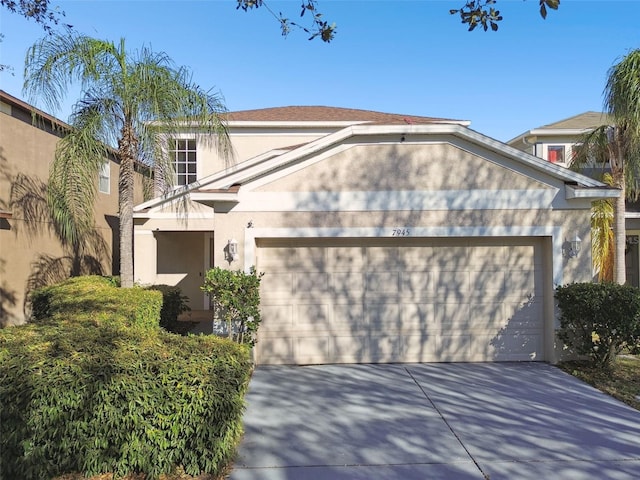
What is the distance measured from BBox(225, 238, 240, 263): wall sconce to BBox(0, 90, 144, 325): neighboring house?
146 inches

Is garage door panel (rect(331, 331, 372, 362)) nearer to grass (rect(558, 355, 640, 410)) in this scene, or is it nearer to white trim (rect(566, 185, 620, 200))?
grass (rect(558, 355, 640, 410))

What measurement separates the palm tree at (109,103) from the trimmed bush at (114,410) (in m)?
5.09

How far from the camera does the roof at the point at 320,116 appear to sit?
14445mm

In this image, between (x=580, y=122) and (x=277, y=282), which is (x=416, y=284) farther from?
(x=580, y=122)

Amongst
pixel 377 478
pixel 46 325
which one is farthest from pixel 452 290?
pixel 46 325

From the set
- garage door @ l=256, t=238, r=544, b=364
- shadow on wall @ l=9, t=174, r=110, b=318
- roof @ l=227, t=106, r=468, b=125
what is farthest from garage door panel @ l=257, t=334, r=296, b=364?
roof @ l=227, t=106, r=468, b=125

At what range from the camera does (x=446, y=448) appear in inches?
180

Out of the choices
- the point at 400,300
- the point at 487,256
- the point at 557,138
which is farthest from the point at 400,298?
the point at 557,138

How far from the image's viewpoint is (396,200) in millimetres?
7742

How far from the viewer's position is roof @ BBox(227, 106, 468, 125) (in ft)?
47.4

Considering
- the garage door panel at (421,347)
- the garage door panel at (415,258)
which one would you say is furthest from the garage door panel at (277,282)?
the garage door panel at (421,347)

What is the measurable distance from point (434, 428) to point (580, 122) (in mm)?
17781

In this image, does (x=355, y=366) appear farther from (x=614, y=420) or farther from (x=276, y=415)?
(x=614, y=420)

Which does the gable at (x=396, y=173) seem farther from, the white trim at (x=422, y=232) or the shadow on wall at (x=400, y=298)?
the white trim at (x=422, y=232)
